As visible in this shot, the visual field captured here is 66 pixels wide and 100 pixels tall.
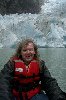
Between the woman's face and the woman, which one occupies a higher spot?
the woman's face

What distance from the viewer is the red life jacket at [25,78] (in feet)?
10.2

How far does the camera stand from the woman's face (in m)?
3.12

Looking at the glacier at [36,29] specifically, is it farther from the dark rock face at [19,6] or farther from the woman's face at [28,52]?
the woman's face at [28,52]

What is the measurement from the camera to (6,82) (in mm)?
2965

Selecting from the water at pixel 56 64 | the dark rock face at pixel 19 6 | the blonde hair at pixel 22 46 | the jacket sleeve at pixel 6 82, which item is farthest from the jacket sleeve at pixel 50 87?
the dark rock face at pixel 19 6

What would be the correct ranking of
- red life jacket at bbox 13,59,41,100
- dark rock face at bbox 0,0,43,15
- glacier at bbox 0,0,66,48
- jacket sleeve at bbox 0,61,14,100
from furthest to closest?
1. dark rock face at bbox 0,0,43,15
2. glacier at bbox 0,0,66,48
3. red life jacket at bbox 13,59,41,100
4. jacket sleeve at bbox 0,61,14,100

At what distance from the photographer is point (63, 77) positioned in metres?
11.5

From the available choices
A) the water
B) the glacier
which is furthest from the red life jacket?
the glacier

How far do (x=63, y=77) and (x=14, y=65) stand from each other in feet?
27.9

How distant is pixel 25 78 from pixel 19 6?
1400 inches

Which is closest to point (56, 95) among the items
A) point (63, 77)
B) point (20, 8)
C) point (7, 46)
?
point (63, 77)

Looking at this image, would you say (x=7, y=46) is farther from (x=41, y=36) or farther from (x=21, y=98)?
(x=21, y=98)

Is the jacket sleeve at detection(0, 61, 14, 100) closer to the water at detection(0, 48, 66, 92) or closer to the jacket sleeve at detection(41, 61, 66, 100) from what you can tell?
the jacket sleeve at detection(41, 61, 66, 100)

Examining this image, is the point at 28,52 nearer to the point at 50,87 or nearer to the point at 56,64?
the point at 50,87
